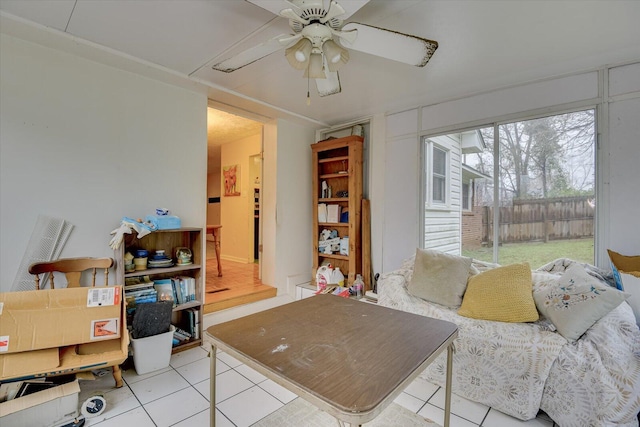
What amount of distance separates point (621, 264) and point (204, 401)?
3.25 metres

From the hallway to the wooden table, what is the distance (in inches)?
73.2

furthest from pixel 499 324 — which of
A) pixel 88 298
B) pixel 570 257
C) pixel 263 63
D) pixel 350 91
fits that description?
pixel 88 298

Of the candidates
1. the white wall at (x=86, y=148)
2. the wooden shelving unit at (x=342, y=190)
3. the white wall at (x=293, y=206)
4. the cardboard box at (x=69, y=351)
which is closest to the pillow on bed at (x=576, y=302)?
the wooden shelving unit at (x=342, y=190)

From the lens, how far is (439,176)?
3541 mm

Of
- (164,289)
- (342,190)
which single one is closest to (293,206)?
(342,190)

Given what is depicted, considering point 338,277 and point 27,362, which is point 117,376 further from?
point 338,277

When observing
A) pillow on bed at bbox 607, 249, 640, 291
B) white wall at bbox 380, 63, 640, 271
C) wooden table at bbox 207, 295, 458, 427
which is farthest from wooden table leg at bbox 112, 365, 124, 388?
pillow on bed at bbox 607, 249, 640, 291

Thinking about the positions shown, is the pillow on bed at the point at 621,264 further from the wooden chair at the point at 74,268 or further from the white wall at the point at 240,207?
the white wall at the point at 240,207

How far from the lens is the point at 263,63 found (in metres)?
2.44

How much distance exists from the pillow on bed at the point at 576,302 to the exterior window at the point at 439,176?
1613 millimetres

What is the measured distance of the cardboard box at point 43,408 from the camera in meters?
1.58

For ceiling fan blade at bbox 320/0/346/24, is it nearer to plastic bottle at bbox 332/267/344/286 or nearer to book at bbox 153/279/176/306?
book at bbox 153/279/176/306

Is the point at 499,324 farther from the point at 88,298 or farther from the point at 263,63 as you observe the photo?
the point at 88,298

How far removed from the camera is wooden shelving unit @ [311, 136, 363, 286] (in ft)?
12.3
